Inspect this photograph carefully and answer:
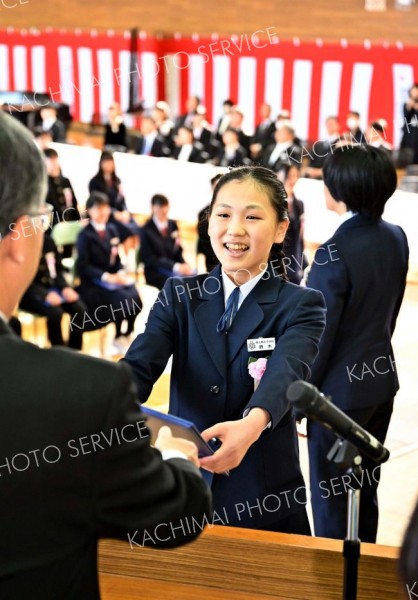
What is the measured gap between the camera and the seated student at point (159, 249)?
7555 millimetres

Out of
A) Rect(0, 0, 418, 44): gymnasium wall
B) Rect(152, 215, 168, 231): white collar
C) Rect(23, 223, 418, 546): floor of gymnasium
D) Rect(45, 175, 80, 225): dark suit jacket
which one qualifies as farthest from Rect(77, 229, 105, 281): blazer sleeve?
Rect(0, 0, 418, 44): gymnasium wall

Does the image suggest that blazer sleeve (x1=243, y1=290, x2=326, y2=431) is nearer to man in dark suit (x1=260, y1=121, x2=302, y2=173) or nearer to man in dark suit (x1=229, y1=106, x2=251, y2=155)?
man in dark suit (x1=260, y1=121, x2=302, y2=173)

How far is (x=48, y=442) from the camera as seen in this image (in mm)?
1143

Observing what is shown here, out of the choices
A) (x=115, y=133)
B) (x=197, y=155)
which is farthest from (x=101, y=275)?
(x=115, y=133)

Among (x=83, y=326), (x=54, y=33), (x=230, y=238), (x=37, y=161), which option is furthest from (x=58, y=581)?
(x=54, y=33)

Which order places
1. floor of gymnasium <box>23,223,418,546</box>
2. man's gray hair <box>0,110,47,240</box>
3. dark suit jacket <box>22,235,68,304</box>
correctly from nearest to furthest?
man's gray hair <box>0,110,47,240</box>
floor of gymnasium <box>23,223,418,546</box>
dark suit jacket <box>22,235,68,304</box>

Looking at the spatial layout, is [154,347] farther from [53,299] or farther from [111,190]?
[111,190]

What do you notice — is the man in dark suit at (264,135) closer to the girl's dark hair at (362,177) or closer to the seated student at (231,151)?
the seated student at (231,151)

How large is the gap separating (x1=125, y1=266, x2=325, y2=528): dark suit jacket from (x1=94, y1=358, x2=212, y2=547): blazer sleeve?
2.78 ft

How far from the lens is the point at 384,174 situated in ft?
9.79

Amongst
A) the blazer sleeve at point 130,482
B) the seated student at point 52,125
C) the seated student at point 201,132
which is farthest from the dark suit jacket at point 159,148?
the blazer sleeve at point 130,482

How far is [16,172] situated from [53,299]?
5763 millimetres

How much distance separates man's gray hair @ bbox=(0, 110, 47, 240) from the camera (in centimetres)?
112

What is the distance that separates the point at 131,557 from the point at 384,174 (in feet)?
5.18
